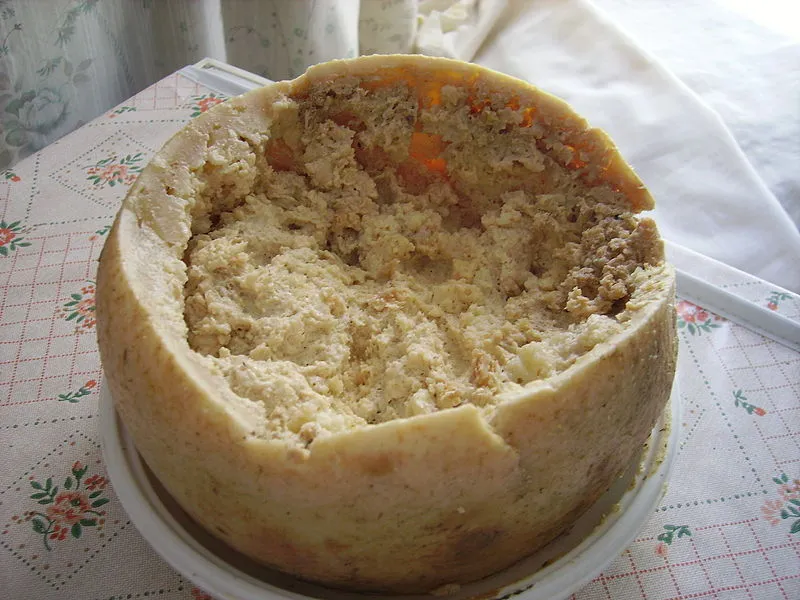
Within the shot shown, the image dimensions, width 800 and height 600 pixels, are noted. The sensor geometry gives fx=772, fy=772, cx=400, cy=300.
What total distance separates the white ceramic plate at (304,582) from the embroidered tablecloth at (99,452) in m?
0.12

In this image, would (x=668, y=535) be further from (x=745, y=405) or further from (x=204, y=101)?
(x=204, y=101)

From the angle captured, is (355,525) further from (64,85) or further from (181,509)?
(64,85)

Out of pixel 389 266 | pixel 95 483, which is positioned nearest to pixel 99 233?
pixel 95 483

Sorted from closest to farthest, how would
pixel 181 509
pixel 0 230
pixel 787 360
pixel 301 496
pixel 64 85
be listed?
1. pixel 301 496
2. pixel 181 509
3. pixel 787 360
4. pixel 0 230
5. pixel 64 85

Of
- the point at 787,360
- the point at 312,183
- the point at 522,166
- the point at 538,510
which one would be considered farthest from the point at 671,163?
the point at 538,510

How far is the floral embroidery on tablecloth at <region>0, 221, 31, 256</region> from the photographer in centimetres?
121

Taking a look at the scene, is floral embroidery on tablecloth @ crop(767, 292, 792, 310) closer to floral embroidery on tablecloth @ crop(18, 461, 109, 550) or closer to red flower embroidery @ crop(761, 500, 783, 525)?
red flower embroidery @ crop(761, 500, 783, 525)

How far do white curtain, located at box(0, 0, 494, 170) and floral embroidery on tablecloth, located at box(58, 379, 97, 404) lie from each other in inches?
32.0

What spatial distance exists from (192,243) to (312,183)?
17 cm

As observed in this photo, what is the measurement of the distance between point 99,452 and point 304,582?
367 mm

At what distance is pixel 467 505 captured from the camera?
2.11 ft

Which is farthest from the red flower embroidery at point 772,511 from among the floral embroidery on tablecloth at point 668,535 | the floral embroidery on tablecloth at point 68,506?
the floral embroidery on tablecloth at point 68,506

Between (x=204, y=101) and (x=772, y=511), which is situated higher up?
(x=204, y=101)

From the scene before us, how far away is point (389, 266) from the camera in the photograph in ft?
2.86
